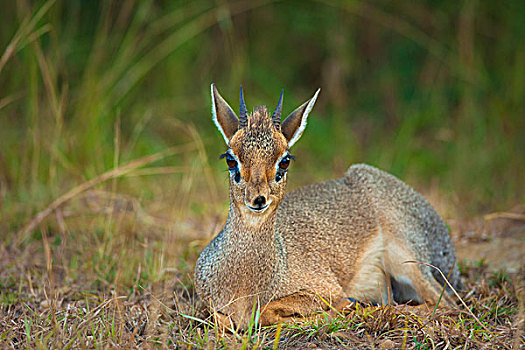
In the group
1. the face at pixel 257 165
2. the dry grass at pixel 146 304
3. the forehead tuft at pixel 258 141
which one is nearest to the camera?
the dry grass at pixel 146 304

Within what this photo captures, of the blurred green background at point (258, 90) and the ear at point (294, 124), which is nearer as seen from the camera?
the ear at point (294, 124)

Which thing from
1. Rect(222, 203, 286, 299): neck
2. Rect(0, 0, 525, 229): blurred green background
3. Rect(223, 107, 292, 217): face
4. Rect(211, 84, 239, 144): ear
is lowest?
Rect(222, 203, 286, 299): neck

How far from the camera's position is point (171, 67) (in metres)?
7.70

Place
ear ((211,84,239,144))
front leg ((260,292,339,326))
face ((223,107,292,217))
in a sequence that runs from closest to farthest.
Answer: face ((223,107,292,217)), front leg ((260,292,339,326)), ear ((211,84,239,144))

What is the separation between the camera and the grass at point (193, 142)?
332cm

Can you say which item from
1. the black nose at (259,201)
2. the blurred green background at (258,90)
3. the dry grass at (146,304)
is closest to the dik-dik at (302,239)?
the black nose at (259,201)

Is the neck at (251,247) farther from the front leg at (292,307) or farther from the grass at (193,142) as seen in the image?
the grass at (193,142)

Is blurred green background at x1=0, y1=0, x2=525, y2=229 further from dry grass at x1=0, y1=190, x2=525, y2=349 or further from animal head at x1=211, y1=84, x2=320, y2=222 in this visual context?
animal head at x1=211, y1=84, x2=320, y2=222

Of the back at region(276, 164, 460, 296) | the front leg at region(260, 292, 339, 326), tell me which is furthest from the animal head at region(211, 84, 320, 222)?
the back at region(276, 164, 460, 296)

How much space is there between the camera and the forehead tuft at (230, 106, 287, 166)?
10.8ft

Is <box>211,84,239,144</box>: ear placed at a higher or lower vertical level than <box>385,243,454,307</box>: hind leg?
higher

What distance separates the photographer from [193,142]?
7176 millimetres

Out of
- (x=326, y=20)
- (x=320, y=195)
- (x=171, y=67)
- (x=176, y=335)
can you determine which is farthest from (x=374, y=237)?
(x=326, y=20)

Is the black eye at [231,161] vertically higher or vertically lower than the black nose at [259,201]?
higher
